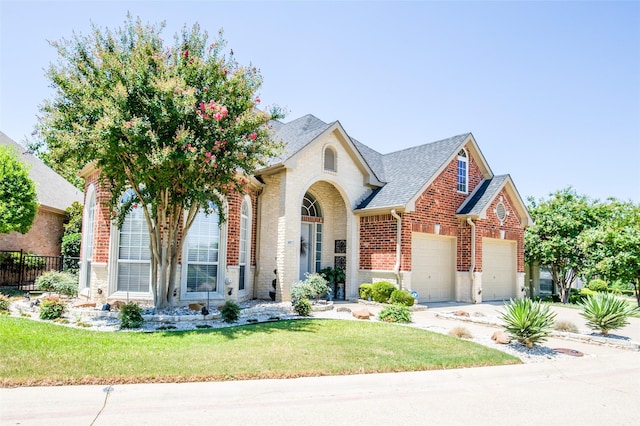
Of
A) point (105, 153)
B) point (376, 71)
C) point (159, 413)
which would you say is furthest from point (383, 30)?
point (159, 413)

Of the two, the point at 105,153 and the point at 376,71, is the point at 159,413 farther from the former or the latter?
the point at 376,71

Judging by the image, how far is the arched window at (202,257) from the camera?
496 inches

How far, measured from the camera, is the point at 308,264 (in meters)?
17.0

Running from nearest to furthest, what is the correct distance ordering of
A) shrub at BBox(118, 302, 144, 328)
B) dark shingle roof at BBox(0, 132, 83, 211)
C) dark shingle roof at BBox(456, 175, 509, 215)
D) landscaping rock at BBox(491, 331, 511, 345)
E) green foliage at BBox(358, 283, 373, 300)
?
landscaping rock at BBox(491, 331, 511, 345) < shrub at BBox(118, 302, 144, 328) < green foliage at BBox(358, 283, 373, 300) < dark shingle roof at BBox(456, 175, 509, 215) < dark shingle roof at BBox(0, 132, 83, 211)

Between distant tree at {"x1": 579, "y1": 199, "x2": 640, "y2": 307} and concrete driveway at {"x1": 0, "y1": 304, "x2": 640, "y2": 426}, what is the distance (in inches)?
476

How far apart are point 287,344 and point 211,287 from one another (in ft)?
18.6

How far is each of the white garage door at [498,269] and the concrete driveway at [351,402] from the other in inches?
469

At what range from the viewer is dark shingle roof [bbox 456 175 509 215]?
56.6 ft

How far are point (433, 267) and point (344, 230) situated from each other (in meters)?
3.93

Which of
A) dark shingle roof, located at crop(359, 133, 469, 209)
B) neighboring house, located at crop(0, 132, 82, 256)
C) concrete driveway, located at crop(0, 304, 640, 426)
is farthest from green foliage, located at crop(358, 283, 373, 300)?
neighboring house, located at crop(0, 132, 82, 256)

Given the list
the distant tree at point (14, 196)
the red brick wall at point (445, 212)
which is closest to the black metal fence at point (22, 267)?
the distant tree at point (14, 196)

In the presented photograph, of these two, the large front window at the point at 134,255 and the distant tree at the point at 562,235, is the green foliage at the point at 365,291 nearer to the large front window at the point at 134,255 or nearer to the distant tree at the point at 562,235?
the large front window at the point at 134,255

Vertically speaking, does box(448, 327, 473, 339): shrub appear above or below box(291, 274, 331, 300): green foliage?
below

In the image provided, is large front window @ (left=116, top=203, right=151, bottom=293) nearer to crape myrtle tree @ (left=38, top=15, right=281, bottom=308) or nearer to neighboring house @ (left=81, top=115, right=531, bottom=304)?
neighboring house @ (left=81, top=115, right=531, bottom=304)
